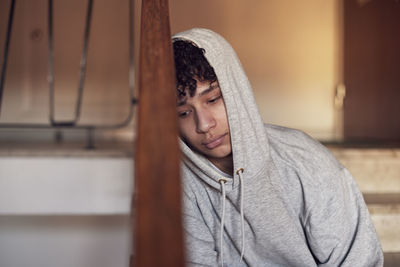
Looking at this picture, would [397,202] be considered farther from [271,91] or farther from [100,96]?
[100,96]

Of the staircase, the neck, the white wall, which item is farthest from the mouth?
the staircase

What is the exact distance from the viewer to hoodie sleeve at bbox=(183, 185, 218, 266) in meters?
1.03

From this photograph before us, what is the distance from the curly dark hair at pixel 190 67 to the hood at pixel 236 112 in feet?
0.05

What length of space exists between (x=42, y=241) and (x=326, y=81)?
7.97ft

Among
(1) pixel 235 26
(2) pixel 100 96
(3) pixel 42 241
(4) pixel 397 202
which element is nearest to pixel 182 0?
(1) pixel 235 26

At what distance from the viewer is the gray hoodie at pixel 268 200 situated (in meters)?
0.95

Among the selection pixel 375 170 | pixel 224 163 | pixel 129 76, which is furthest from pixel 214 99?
pixel 129 76

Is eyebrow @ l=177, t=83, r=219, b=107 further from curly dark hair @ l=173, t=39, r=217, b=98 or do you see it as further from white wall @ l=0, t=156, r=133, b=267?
white wall @ l=0, t=156, r=133, b=267

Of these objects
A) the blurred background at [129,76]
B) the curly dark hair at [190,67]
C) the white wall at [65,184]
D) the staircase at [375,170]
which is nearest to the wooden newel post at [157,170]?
the curly dark hair at [190,67]

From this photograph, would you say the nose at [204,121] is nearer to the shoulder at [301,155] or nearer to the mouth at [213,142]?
the mouth at [213,142]

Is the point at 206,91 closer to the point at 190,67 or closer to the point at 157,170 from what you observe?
the point at 190,67

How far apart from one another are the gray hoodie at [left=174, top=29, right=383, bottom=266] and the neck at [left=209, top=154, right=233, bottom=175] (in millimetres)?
34

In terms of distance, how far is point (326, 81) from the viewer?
3322mm

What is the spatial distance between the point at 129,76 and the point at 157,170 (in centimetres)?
201
